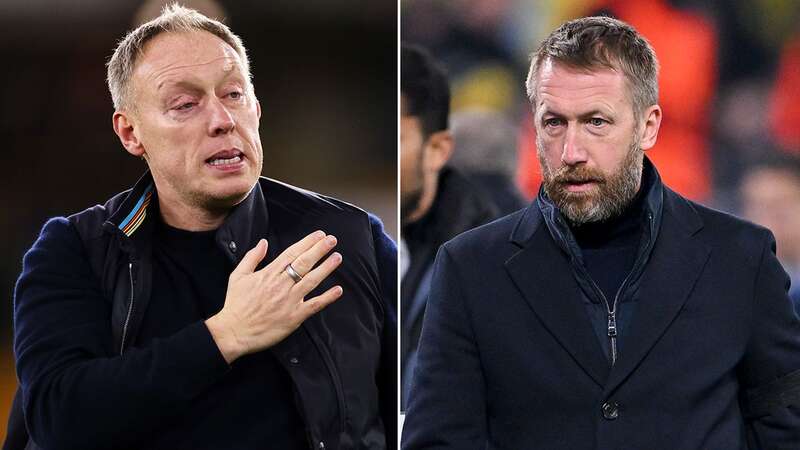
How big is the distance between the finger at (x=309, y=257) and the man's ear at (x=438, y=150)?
58 cm

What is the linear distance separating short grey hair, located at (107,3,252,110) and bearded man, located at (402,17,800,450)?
2.53ft

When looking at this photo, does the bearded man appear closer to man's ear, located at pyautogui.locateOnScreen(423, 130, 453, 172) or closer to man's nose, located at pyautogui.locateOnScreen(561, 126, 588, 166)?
man's nose, located at pyautogui.locateOnScreen(561, 126, 588, 166)

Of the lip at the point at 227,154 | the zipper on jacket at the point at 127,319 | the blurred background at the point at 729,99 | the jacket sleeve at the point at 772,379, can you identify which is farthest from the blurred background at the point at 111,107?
the jacket sleeve at the point at 772,379

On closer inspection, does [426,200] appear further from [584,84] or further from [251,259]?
[584,84]

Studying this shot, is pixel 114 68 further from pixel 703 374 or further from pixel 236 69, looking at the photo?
pixel 703 374

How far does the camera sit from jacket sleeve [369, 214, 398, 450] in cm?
254

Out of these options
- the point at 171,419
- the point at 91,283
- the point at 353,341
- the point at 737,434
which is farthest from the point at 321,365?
the point at 737,434

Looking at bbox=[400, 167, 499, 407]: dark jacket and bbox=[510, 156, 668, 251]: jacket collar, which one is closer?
bbox=[510, 156, 668, 251]: jacket collar

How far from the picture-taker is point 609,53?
208 cm

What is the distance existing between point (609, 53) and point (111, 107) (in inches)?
46.3

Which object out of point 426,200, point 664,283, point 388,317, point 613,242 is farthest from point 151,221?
point 664,283

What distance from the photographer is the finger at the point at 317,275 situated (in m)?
2.29

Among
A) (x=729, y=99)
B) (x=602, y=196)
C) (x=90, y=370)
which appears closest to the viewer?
(x=602, y=196)

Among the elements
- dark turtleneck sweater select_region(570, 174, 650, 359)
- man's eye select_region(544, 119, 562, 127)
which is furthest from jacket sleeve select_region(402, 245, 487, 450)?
man's eye select_region(544, 119, 562, 127)
